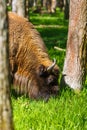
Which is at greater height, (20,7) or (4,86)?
(4,86)

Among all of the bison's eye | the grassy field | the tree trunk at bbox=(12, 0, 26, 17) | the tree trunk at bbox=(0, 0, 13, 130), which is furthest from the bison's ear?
the tree trunk at bbox=(12, 0, 26, 17)

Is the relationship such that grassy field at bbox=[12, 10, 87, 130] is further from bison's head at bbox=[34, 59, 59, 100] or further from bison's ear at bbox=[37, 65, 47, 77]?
bison's ear at bbox=[37, 65, 47, 77]

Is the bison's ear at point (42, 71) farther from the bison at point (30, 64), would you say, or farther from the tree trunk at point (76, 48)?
the tree trunk at point (76, 48)

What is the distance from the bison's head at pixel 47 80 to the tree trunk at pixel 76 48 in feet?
0.98

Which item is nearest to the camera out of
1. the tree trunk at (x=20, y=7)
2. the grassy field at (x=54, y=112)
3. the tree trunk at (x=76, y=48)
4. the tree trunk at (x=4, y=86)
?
the tree trunk at (x=4, y=86)

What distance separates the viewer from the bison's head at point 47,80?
8203 millimetres

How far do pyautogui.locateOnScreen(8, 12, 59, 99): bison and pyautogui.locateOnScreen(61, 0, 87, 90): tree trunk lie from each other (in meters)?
0.27

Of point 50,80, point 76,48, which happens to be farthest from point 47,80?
point 76,48

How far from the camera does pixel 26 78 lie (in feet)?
28.1

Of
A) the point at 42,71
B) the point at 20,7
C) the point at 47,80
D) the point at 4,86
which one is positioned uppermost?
the point at 4,86

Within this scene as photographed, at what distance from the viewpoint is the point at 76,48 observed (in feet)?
27.3

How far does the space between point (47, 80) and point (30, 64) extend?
1.78 ft

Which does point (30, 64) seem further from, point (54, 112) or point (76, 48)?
point (54, 112)

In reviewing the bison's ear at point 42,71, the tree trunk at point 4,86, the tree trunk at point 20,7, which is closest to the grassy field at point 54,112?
the bison's ear at point 42,71
